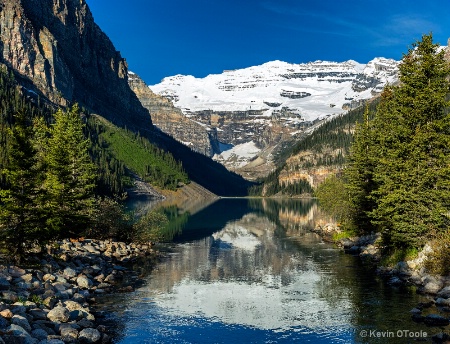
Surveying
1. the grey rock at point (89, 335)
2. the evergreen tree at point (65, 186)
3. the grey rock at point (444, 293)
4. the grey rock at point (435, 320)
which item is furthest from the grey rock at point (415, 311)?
the evergreen tree at point (65, 186)

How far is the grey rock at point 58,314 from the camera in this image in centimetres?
2614

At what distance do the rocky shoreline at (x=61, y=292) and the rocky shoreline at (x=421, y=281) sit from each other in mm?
20583

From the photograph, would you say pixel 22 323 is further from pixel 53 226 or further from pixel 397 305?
pixel 397 305

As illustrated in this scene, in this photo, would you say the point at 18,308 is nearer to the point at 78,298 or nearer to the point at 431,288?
the point at 78,298

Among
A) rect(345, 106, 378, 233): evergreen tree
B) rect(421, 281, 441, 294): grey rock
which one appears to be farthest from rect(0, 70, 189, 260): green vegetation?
rect(421, 281, 441, 294): grey rock

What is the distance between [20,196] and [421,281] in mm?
34793

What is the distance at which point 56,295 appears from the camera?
101 ft

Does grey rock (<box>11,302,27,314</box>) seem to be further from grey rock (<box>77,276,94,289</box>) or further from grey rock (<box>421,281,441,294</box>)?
grey rock (<box>421,281,441,294</box>)

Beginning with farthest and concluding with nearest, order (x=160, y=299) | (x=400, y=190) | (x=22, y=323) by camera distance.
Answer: (x=400, y=190)
(x=160, y=299)
(x=22, y=323)

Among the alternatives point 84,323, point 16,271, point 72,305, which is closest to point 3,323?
point 84,323

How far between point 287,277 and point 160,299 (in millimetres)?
15566

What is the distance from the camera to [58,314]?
86.8 ft

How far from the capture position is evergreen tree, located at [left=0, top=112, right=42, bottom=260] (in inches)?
1310

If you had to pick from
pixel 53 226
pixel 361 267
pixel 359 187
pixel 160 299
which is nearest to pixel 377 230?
pixel 359 187
